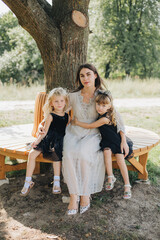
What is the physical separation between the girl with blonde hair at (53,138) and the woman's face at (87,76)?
0.28 meters

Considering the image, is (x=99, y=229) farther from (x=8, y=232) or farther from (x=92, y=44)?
(x=92, y=44)

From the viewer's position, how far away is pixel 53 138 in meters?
3.00

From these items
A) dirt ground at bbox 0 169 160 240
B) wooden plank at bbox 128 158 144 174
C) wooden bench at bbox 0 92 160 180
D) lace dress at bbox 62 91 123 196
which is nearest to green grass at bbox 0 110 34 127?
wooden bench at bbox 0 92 160 180

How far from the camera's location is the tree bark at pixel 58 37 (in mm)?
3280

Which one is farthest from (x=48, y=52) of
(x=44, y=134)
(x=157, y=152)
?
(x=157, y=152)

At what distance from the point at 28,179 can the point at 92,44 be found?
18315mm

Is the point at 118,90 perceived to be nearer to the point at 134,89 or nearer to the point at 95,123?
the point at 134,89

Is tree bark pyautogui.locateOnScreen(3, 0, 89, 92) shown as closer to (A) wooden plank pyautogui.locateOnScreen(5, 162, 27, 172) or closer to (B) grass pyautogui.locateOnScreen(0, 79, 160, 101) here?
(A) wooden plank pyautogui.locateOnScreen(5, 162, 27, 172)

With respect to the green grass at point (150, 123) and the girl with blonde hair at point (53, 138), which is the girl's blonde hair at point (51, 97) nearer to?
the girl with blonde hair at point (53, 138)

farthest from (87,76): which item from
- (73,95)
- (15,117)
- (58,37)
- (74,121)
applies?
(15,117)

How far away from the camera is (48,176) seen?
3.68 m

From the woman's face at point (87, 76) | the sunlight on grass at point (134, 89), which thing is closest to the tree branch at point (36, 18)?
the woman's face at point (87, 76)

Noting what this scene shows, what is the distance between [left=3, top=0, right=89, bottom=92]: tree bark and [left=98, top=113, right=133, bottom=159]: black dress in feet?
3.17

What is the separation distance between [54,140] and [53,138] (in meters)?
0.03
